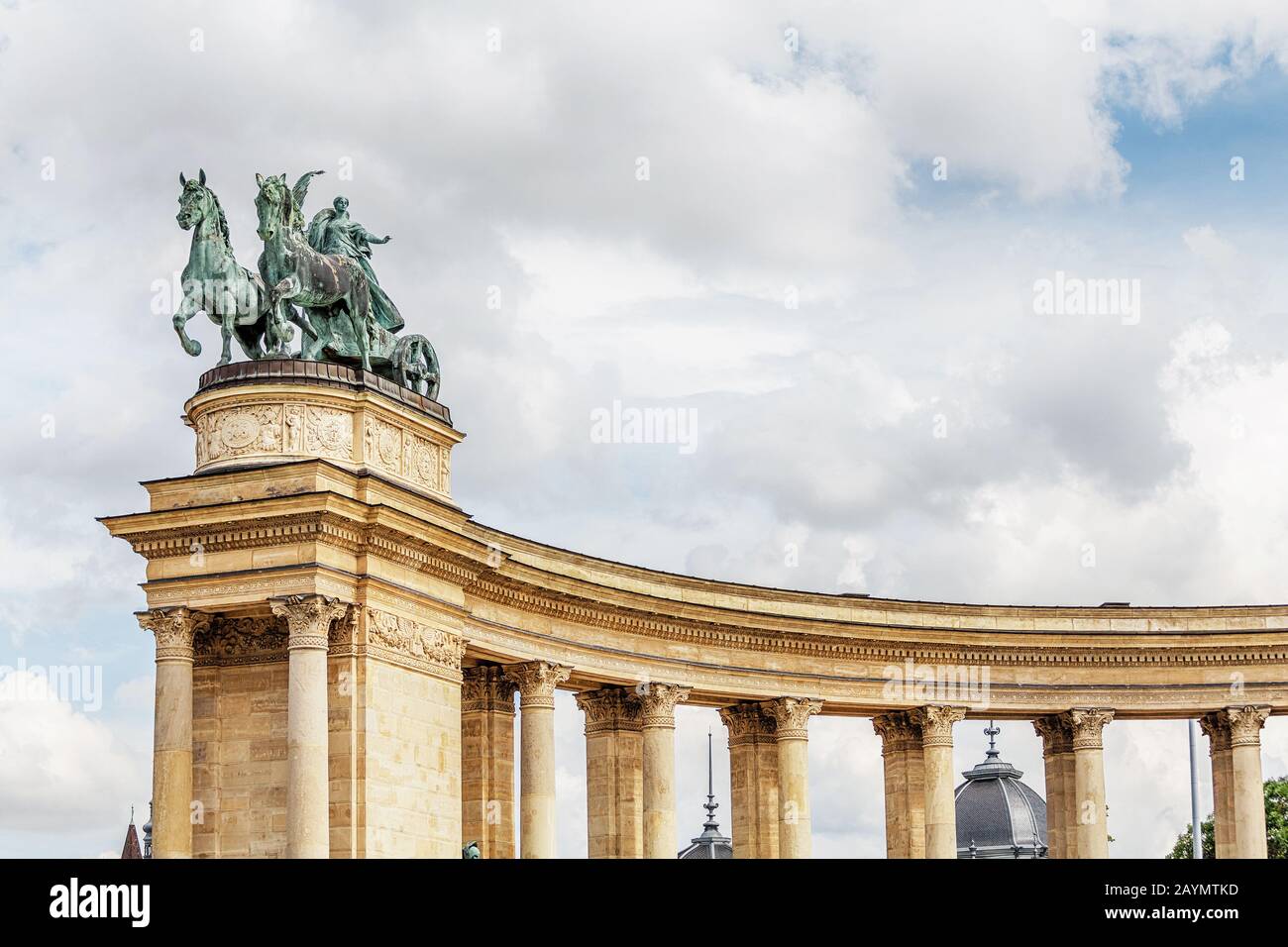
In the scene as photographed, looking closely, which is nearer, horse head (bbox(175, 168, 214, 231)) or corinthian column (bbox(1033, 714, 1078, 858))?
horse head (bbox(175, 168, 214, 231))

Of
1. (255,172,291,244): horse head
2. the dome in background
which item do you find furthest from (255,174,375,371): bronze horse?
the dome in background

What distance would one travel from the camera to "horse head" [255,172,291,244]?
210 feet

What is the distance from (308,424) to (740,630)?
866 inches

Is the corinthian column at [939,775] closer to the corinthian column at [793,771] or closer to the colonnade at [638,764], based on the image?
the colonnade at [638,764]

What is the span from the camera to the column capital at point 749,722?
8081cm

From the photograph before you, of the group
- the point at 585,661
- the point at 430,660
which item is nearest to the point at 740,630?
the point at 585,661

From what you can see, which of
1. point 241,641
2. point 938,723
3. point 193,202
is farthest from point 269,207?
point 938,723

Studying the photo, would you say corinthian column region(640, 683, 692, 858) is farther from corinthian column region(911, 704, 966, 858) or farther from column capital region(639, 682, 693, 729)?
corinthian column region(911, 704, 966, 858)

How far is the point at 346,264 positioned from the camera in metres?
65.2

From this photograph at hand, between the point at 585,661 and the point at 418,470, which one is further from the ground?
the point at 418,470

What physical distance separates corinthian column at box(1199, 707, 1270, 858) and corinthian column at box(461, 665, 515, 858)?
3082 cm
